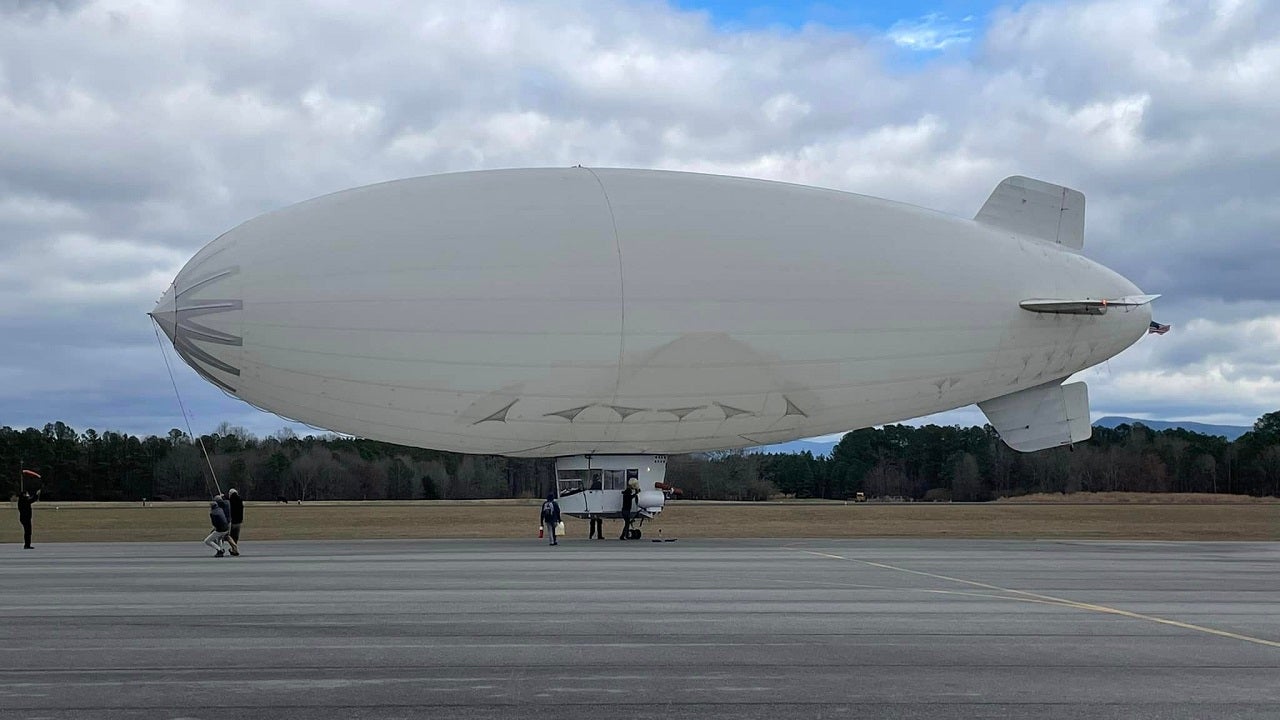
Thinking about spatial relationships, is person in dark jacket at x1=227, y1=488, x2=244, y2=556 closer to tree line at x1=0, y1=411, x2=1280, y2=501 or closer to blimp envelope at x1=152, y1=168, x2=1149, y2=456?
blimp envelope at x1=152, y1=168, x2=1149, y2=456

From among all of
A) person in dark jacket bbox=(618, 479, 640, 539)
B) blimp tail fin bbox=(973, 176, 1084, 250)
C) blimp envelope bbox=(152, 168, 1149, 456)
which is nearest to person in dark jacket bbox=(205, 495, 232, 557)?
blimp envelope bbox=(152, 168, 1149, 456)

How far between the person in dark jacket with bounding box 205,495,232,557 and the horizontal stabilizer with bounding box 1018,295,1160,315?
1969cm

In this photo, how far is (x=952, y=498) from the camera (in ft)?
384

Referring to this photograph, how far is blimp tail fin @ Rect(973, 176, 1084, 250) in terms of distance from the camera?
31552mm

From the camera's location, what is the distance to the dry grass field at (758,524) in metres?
42.1

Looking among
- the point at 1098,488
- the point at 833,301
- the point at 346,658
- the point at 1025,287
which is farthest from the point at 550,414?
the point at 1098,488

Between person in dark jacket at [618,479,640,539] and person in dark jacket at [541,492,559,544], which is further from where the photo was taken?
person in dark jacket at [541,492,559,544]

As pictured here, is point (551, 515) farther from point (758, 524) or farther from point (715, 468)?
point (715, 468)

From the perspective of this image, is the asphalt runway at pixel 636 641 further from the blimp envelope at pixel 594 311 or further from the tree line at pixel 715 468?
the tree line at pixel 715 468

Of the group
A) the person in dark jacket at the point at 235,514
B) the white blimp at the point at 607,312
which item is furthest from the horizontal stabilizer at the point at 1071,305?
the person in dark jacket at the point at 235,514

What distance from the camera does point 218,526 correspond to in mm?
27891

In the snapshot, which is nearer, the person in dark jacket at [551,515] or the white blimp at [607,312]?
the white blimp at [607,312]

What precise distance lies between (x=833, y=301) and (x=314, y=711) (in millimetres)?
19520

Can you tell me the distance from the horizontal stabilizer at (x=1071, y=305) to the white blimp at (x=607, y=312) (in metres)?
0.07
